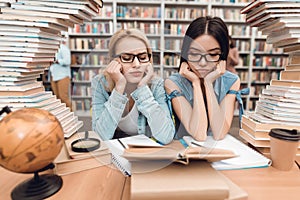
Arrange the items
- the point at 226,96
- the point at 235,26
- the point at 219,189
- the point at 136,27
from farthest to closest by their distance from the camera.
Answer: the point at 235,26 → the point at 226,96 → the point at 136,27 → the point at 219,189

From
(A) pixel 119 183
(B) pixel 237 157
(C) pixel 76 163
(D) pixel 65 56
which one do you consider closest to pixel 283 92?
(B) pixel 237 157

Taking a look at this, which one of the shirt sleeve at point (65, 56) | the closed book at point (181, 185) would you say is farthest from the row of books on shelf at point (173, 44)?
the shirt sleeve at point (65, 56)

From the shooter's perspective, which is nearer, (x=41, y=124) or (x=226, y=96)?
(x=41, y=124)

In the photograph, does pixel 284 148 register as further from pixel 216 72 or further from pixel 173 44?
pixel 173 44

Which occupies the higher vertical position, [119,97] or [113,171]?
[119,97]

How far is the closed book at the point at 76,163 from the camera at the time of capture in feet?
2.11

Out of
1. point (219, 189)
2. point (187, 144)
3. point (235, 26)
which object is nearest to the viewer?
point (219, 189)

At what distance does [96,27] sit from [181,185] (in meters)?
0.60

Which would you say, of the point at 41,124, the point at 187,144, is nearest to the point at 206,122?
the point at 187,144

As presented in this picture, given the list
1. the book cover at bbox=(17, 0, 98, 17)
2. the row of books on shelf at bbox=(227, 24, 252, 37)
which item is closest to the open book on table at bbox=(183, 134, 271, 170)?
the book cover at bbox=(17, 0, 98, 17)

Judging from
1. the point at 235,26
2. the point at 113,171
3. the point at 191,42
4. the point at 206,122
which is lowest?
the point at 113,171

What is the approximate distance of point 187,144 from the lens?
72 centimetres

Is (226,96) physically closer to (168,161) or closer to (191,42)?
(191,42)

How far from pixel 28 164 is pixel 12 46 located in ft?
1.65
